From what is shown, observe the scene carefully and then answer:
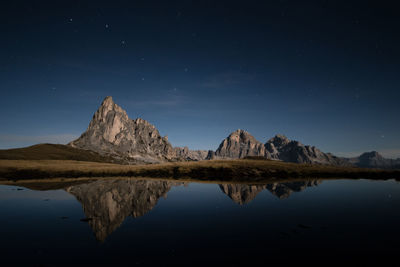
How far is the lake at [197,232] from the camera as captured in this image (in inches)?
481

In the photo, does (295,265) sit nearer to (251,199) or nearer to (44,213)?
(251,199)

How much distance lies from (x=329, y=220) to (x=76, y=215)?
24954mm

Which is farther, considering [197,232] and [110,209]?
[110,209]

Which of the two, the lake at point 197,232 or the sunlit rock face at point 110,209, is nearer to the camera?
the lake at point 197,232

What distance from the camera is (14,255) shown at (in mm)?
12805

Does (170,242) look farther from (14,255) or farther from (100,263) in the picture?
(14,255)

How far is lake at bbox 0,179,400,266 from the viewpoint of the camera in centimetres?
1221

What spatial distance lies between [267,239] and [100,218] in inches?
602

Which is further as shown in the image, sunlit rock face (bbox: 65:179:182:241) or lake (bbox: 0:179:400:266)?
sunlit rock face (bbox: 65:179:182:241)

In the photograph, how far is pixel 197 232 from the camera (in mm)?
16906

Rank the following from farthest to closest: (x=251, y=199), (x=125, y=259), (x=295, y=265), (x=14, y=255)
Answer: (x=251, y=199) < (x=14, y=255) < (x=125, y=259) < (x=295, y=265)

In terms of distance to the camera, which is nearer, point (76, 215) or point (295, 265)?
point (295, 265)

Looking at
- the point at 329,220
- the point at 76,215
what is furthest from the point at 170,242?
the point at 329,220

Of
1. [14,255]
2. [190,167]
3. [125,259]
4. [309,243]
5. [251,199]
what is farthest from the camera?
[190,167]
